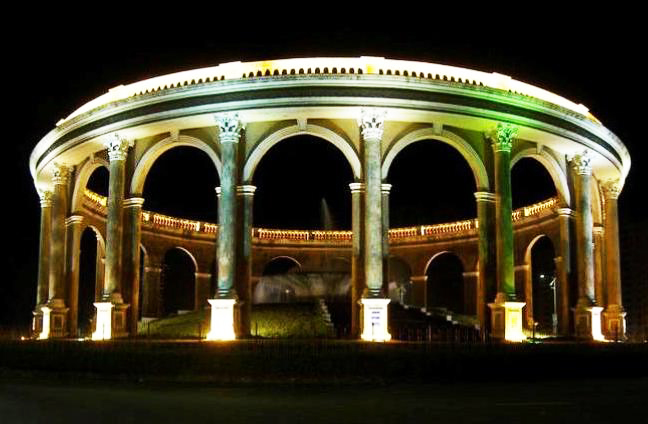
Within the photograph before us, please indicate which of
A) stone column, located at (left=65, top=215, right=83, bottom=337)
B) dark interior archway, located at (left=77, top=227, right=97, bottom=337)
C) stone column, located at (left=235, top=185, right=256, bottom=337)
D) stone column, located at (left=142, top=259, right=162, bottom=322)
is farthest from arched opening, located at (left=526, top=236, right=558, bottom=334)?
stone column, located at (left=235, top=185, right=256, bottom=337)

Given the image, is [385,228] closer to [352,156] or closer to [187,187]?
[352,156]

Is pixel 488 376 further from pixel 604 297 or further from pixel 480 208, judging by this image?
pixel 604 297

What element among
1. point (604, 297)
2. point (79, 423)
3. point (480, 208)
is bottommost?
point (79, 423)

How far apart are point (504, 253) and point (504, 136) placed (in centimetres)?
507

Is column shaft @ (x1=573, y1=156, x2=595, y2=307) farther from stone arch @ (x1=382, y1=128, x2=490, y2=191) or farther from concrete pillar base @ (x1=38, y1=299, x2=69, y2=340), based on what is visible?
concrete pillar base @ (x1=38, y1=299, x2=69, y2=340)

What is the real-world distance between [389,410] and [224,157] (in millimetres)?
19879

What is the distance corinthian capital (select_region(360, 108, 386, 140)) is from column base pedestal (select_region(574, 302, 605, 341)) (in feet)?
43.1

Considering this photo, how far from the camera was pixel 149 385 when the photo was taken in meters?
22.3

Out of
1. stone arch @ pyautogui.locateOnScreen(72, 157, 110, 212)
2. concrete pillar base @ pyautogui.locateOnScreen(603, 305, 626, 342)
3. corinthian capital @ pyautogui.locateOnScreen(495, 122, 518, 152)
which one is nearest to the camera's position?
corinthian capital @ pyautogui.locateOnScreen(495, 122, 518, 152)

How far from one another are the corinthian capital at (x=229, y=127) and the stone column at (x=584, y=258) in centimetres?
1657

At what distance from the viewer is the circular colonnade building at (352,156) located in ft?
110

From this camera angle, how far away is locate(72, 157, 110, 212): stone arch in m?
41.9

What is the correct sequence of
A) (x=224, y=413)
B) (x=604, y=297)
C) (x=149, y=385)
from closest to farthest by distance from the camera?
(x=224, y=413)
(x=149, y=385)
(x=604, y=297)

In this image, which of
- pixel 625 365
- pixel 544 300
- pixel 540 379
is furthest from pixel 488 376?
pixel 544 300
